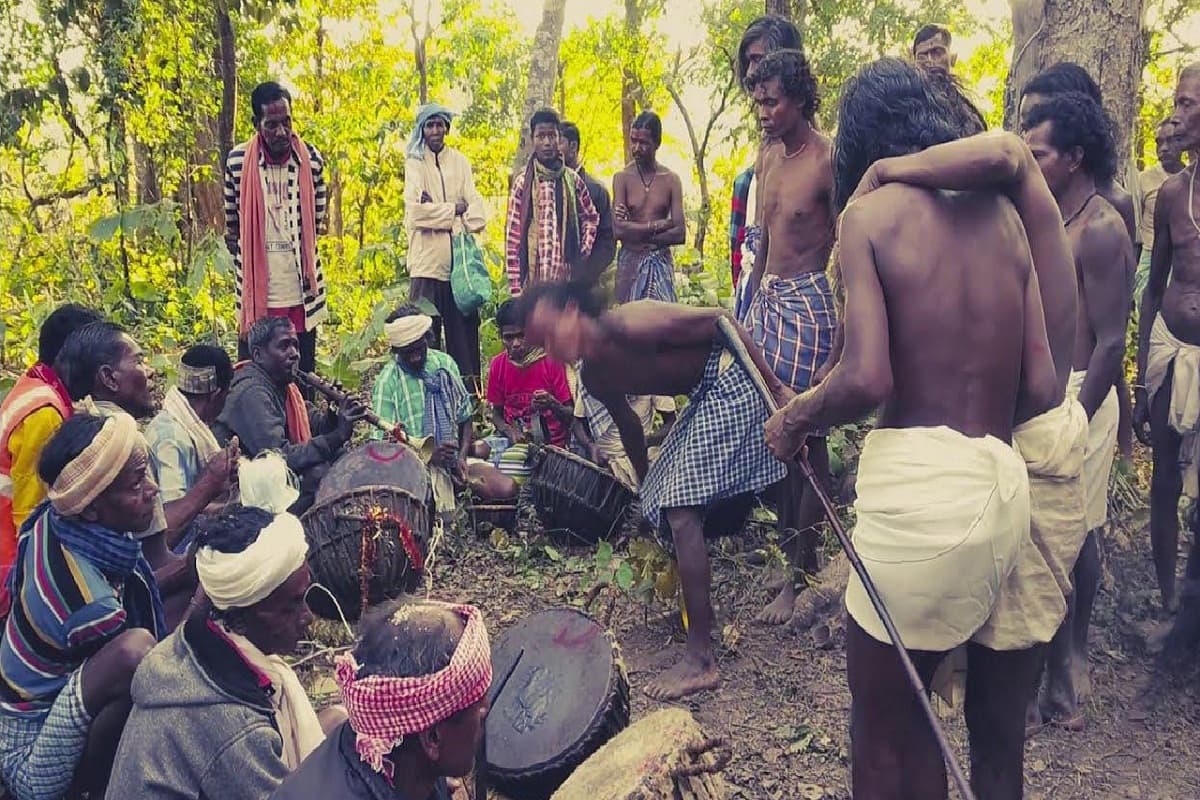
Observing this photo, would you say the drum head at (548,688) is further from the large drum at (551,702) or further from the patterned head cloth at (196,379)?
the patterned head cloth at (196,379)

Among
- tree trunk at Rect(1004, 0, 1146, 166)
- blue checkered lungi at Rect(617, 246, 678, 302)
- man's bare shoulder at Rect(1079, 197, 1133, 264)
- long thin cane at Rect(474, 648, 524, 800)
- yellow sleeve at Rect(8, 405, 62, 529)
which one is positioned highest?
tree trunk at Rect(1004, 0, 1146, 166)

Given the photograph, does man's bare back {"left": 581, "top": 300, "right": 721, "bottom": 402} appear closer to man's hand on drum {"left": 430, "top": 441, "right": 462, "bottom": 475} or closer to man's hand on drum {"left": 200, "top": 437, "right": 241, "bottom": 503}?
man's hand on drum {"left": 200, "top": 437, "right": 241, "bottom": 503}

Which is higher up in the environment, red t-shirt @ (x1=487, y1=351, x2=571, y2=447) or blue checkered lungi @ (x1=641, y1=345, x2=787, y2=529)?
blue checkered lungi @ (x1=641, y1=345, x2=787, y2=529)

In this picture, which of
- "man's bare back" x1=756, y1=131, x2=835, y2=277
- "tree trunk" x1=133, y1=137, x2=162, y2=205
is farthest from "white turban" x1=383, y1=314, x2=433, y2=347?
"tree trunk" x1=133, y1=137, x2=162, y2=205

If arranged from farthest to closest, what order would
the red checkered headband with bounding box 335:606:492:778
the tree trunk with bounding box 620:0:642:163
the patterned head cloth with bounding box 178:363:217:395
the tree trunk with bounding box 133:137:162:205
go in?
the tree trunk with bounding box 620:0:642:163 < the tree trunk with bounding box 133:137:162:205 < the patterned head cloth with bounding box 178:363:217:395 < the red checkered headband with bounding box 335:606:492:778

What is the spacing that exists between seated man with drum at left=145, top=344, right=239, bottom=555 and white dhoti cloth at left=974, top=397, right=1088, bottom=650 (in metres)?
2.85

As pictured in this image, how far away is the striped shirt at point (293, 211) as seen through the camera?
6.34 meters

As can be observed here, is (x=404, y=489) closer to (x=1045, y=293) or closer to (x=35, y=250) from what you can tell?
(x=1045, y=293)

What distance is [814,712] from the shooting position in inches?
151

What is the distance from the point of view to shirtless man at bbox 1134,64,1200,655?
3.86 metres

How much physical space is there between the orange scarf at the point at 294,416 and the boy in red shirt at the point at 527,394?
1.39m

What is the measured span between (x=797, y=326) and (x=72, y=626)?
3055 mm

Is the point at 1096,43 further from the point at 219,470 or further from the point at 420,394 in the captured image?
the point at 219,470

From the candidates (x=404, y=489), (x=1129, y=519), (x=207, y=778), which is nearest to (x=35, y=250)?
(x=404, y=489)
